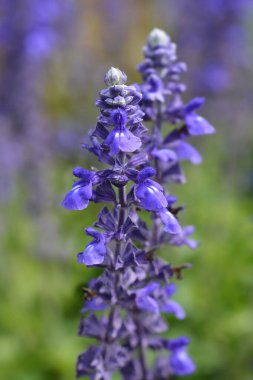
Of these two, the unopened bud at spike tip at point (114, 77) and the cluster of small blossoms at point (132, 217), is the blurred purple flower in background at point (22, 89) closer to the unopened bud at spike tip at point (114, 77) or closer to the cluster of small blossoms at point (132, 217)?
the cluster of small blossoms at point (132, 217)

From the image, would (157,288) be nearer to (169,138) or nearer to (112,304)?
(112,304)

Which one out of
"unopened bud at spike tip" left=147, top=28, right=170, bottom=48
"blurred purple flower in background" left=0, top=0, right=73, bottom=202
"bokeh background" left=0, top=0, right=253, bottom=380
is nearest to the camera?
"unopened bud at spike tip" left=147, top=28, right=170, bottom=48

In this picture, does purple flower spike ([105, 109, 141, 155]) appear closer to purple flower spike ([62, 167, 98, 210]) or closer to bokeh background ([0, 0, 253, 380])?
purple flower spike ([62, 167, 98, 210])

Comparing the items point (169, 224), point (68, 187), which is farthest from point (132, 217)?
point (68, 187)

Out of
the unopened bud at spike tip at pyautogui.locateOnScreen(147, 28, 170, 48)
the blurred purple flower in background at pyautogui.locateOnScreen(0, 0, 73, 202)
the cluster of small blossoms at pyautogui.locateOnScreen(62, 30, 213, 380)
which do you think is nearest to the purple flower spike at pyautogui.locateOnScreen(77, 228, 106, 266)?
the cluster of small blossoms at pyautogui.locateOnScreen(62, 30, 213, 380)

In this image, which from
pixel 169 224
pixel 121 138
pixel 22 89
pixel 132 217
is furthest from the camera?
pixel 22 89

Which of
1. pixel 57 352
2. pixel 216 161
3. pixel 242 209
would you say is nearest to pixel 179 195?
pixel 242 209

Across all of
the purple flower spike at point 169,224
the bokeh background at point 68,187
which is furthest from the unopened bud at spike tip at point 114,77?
the bokeh background at point 68,187

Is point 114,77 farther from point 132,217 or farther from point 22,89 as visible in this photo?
point 22,89
